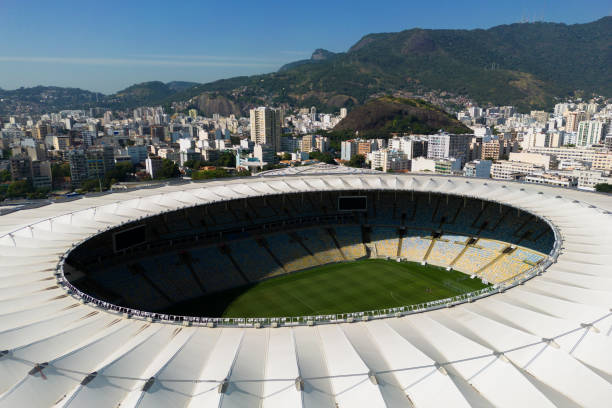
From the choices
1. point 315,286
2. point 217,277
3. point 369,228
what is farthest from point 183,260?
point 369,228

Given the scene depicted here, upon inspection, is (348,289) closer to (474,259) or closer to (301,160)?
(474,259)

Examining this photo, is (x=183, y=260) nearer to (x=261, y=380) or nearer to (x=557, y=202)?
(x=261, y=380)

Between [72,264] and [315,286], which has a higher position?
[72,264]

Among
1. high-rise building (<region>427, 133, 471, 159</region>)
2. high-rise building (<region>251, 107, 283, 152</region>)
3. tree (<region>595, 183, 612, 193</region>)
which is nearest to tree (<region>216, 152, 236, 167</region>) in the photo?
high-rise building (<region>251, 107, 283, 152</region>)

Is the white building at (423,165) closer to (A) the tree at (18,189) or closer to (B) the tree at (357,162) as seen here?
(B) the tree at (357,162)

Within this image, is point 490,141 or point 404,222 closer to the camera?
point 404,222

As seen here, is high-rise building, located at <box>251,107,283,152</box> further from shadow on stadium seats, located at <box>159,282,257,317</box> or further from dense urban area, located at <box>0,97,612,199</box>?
shadow on stadium seats, located at <box>159,282,257,317</box>

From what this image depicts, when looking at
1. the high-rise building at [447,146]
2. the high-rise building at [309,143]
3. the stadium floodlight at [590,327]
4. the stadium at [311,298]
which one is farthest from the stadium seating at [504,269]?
the high-rise building at [309,143]
